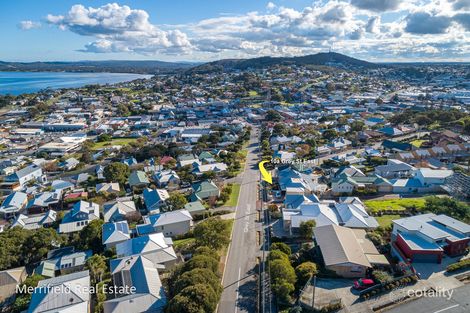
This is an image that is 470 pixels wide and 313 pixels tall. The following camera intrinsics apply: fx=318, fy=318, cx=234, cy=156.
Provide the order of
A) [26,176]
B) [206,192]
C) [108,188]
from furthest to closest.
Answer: [26,176] < [108,188] < [206,192]

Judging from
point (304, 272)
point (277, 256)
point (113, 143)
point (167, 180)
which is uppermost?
point (277, 256)

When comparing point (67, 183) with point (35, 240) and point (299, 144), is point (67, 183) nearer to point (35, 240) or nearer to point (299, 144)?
point (35, 240)

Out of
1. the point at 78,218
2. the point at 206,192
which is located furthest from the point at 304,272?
the point at 78,218

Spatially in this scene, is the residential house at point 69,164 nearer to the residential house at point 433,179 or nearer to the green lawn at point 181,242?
the green lawn at point 181,242

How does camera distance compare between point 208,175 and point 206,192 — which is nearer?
point 206,192

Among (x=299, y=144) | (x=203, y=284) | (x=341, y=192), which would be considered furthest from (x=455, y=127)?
(x=203, y=284)

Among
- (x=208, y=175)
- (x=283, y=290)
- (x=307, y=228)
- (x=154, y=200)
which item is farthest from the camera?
(x=208, y=175)

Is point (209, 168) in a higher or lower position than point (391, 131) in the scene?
Answer: higher

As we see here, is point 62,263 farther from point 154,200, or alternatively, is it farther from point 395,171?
point 395,171
